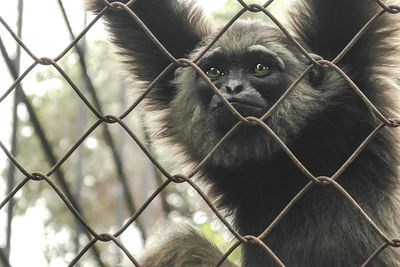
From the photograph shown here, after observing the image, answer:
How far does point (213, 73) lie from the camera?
416 centimetres

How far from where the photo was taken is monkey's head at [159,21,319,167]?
3.94 metres

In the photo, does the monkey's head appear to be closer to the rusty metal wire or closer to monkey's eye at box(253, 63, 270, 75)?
monkey's eye at box(253, 63, 270, 75)

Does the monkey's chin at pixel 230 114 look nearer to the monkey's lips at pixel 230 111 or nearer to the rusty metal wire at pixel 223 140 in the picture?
the monkey's lips at pixel 230 111

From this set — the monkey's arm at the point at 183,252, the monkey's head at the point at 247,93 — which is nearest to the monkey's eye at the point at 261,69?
the monkey's head at the point at 247,93

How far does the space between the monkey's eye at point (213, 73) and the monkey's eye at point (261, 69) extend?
24cm

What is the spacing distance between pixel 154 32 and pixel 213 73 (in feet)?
2.15

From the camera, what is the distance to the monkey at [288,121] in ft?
12.0

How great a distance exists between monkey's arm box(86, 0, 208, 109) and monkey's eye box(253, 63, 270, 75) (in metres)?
0.77

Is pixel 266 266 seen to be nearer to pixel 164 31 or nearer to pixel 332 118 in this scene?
pixel 332 118

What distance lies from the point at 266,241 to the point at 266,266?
0.59ft

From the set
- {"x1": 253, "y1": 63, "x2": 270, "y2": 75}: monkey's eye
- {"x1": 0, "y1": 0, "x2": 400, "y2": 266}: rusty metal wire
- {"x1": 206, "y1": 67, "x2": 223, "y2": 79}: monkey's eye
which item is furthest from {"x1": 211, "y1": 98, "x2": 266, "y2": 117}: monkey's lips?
{"x1": 0, "y1": 0, "x2": 400, "y2": 266}: rusty metal wire

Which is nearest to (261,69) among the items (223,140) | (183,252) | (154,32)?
(154,32)

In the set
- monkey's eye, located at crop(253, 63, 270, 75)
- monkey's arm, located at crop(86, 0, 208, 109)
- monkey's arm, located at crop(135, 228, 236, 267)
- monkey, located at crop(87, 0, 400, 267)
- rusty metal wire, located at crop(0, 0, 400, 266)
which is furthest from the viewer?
monkey's arm, located at crop(86, 0, 208, 109)

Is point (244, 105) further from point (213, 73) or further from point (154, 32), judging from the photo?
point (154, 32)
